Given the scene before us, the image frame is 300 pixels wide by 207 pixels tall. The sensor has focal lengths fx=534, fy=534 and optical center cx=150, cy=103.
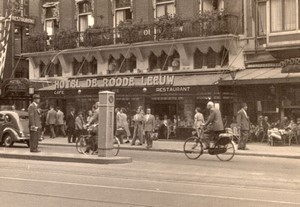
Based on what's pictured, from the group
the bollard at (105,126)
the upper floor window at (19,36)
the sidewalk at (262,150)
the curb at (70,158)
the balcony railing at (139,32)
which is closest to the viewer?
the curb at (70,158)

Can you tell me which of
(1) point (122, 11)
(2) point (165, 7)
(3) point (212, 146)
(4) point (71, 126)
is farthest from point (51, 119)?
(3) point (212, 146)

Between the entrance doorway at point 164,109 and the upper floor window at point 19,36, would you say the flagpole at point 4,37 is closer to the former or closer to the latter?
the upper floor window at point 19,36

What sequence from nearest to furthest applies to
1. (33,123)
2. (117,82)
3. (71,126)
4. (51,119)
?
(33,123), (71,126), (117,82), (51,119)

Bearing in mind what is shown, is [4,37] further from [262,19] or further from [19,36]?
[262,19]

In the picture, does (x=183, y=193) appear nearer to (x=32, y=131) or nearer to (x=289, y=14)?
(x=32, y=131)

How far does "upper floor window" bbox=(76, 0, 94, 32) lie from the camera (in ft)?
112

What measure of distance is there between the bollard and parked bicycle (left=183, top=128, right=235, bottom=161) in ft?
8.64

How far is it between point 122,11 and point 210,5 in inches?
245

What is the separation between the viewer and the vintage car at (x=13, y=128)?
77.2ft

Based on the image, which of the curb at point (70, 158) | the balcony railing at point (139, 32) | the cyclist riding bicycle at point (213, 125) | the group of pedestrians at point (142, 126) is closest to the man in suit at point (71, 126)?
the group of pedestrians at point (142, 126)

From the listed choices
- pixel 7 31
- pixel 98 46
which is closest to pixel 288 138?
pixel 98 46

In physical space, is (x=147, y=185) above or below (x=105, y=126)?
below

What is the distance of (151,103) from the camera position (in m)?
29.9

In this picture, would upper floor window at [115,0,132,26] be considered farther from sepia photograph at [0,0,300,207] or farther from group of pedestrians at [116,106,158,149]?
group of pedestrians at [116,106,158,149]
